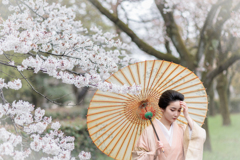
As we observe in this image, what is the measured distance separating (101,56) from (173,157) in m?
1.25

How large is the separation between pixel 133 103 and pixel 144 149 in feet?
1.48

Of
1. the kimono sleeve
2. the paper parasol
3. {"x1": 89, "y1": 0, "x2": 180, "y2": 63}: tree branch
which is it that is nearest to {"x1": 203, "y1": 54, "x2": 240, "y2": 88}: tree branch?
{"x1": 89, "y1": 0, "x2": 180, "y2": 63}: tree branch

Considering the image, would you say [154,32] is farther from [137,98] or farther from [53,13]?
[137,98]

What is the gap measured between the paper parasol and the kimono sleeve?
0.94 feet

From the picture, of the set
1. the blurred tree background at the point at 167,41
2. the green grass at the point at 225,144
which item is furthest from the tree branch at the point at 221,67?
the green grass at the point at 225,144

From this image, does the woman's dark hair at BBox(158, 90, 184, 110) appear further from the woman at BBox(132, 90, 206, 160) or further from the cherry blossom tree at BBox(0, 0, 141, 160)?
the cherry blossom tree at BBox(0, 0, 141, 160)

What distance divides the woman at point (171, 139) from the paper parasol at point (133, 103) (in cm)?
23

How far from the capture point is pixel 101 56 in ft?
8.48

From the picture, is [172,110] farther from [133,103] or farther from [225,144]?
[225,144]

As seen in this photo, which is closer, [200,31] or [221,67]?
[221,67]

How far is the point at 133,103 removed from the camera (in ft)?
7.57

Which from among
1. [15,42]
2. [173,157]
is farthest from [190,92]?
[15,42]

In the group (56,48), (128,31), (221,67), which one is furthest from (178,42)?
(56,48)

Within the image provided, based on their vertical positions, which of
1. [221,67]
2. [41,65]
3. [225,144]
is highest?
[41,65]
